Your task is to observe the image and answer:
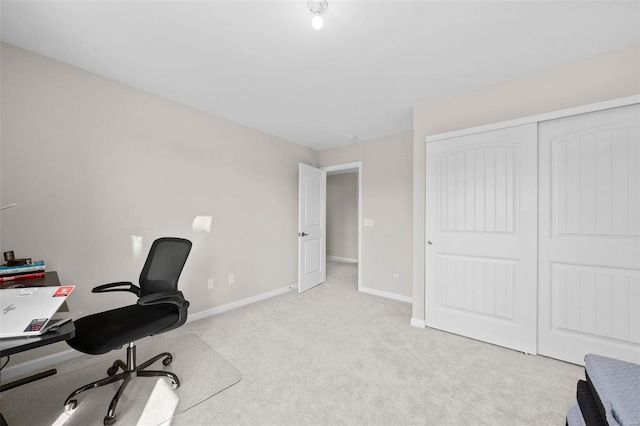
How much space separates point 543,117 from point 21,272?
13.4ft

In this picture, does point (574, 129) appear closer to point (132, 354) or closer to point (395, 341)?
point (395, 341)

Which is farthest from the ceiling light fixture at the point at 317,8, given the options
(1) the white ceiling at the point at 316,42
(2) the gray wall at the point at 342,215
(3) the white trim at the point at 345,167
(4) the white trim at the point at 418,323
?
(2) the gray wall at the point at 342,215

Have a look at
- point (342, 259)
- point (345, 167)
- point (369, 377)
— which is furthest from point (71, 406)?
point (342, 259)

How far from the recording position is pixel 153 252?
6.56ft

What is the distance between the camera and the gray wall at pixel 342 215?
22.4 feet

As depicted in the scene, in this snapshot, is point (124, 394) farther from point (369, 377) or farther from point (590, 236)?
point (590, 236)

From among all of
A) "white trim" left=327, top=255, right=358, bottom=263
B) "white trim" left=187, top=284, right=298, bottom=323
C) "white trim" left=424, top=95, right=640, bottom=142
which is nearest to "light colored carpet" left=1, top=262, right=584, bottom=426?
"white trim" left=187, top=284, right=298, bottom=323

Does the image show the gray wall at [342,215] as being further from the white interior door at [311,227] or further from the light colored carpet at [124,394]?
the light colored carpet at [124,394]

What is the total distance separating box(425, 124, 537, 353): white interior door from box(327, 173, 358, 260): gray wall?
13.4ft

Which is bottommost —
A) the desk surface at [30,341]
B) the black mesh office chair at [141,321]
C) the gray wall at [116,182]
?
the black mesh office chair at [141,321]

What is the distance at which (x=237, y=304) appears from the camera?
331cm

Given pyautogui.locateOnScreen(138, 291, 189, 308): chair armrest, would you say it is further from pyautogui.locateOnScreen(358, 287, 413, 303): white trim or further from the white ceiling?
pyautogui.locateOnScreen(358, 287, 413, 303): white trim

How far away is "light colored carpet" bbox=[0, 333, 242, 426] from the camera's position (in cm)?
149

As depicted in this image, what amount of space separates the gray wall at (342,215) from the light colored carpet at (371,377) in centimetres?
393
